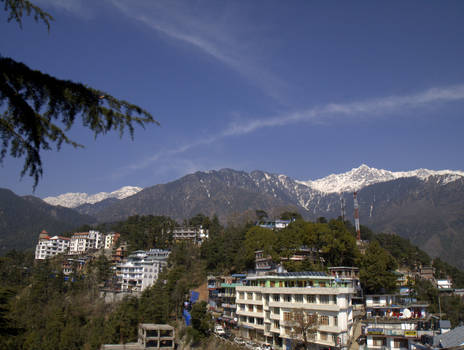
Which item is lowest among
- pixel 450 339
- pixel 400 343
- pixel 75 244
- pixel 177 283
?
pixel 400 343

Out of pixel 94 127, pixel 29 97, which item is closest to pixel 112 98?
pixel 94 127

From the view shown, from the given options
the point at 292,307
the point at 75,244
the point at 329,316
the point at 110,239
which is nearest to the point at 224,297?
the point at 292,307

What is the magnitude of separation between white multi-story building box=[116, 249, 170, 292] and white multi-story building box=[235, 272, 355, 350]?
98.9 feet

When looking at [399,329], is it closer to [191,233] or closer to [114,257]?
[191,233]

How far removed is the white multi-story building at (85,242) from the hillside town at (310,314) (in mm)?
55145

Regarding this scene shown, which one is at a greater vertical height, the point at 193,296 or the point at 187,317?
the point at 193,296

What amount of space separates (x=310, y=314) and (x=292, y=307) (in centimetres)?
224

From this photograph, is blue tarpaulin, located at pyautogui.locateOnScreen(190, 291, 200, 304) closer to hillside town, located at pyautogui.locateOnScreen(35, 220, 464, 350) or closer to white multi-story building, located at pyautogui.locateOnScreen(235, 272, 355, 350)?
hillside town, located at pyautogui.locateOnScreen(35, 220, 464, 350)

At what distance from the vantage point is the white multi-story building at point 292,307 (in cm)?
3362

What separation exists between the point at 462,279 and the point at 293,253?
3805cm

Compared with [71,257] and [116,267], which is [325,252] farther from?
[71,257]

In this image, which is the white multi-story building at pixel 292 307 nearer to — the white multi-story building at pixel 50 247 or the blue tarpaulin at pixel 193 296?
the blue tarpaulin at pixel 193 296

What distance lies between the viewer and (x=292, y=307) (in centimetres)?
3747

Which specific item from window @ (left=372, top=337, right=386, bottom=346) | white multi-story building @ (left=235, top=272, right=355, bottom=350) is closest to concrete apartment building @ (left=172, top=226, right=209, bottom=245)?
white multi-story building @ (left=235, top=272, right=355, bottom=350)
